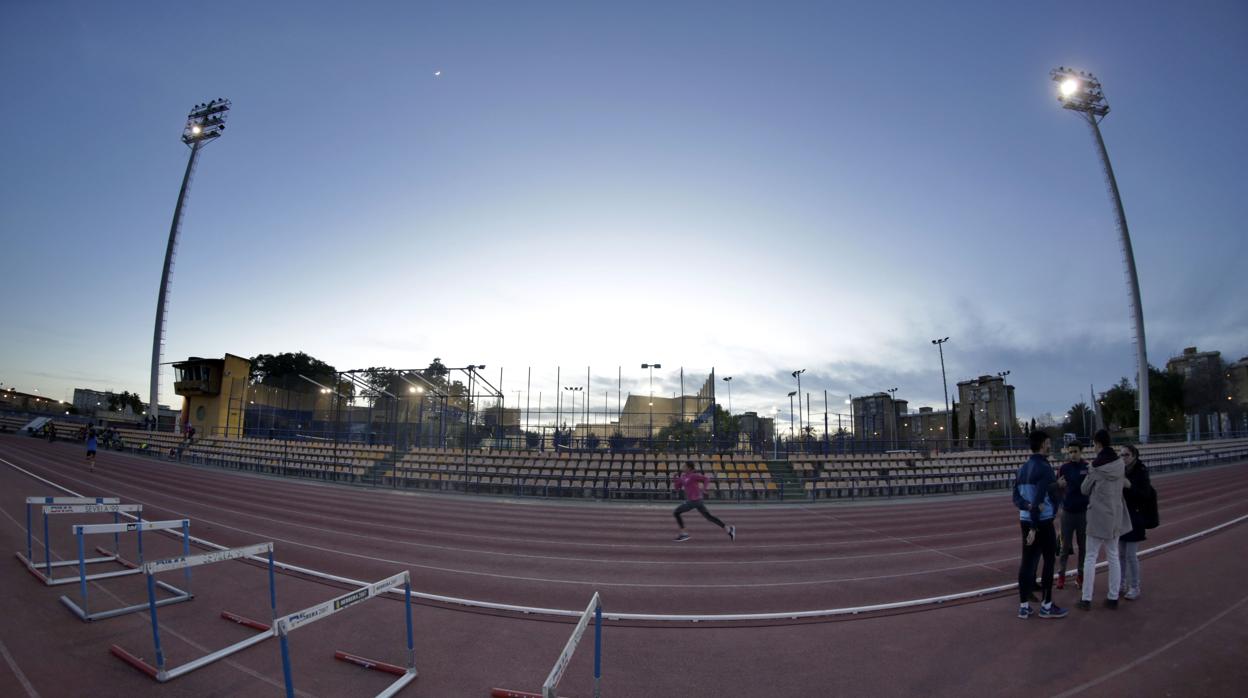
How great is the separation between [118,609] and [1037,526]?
11384mm

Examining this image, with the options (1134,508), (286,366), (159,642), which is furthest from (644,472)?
(286,366)

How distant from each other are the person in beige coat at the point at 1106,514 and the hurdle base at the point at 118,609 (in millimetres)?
11028

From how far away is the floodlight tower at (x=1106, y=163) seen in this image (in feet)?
118

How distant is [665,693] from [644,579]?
13.7 feet

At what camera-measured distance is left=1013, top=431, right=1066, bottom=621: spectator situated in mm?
5668

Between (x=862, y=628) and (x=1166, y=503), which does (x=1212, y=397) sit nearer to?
(x=1166, y=503)

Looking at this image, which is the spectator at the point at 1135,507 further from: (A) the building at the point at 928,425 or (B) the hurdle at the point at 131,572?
(A) the building at the point at 928,425

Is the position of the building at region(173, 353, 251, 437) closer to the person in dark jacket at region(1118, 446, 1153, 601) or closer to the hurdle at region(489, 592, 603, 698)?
the hurdle at region(489, 592, 603, 698)

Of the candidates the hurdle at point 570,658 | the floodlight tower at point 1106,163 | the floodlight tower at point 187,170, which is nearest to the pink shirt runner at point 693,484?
the hurdle at point 570,658

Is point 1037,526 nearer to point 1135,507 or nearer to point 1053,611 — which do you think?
point 1053,611

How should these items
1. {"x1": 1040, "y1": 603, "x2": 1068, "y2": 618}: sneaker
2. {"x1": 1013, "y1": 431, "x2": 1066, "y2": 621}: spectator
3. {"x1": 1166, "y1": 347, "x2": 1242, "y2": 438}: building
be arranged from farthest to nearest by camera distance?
{"x1": 1166, "y1": 347, "x2": 1242, "y2": 438}: building
{"x1": 1040, "y1": 603, "x2": 1068, "y2": 618}: sneaker
{"x1": 1013, "y1": 431, "x2": 1066, "y2": 621}: spectator

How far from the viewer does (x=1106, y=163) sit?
125 feet

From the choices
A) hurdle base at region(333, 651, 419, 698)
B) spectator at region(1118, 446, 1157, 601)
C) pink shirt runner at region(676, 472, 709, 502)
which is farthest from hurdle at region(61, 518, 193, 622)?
spectator at region(1118, 446, 1157, 601)

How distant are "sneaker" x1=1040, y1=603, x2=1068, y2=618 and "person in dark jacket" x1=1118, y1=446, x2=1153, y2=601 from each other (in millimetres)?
1191
